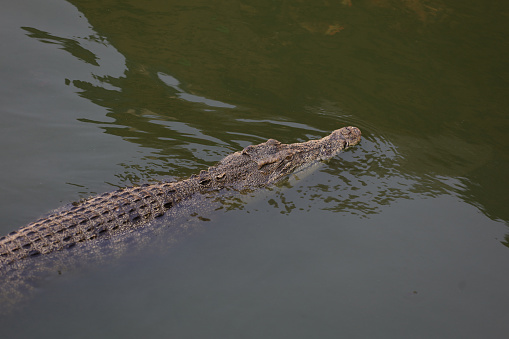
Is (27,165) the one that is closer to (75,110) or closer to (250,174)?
(75,110)

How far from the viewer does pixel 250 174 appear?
6.67m

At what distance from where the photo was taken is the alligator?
17.1 feet

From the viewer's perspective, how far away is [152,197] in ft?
19.2

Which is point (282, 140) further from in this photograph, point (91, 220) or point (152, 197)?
point (91, 220)

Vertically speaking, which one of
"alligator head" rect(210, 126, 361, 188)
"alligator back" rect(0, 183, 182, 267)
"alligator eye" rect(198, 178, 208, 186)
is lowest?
"alligator back" rect(0, 183, 182, 267)

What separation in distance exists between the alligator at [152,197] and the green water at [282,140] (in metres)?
0.30

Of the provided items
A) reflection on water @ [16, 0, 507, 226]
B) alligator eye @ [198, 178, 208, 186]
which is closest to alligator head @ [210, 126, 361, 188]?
alligator eye @ [198, 178, 208, 186]

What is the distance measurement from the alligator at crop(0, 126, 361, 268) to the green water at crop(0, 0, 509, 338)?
305mm

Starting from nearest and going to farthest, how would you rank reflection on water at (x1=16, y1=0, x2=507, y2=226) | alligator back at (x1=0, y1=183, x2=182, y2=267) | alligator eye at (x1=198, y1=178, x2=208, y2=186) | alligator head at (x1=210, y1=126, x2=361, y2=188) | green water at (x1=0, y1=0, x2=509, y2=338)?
green water at (x1=0, y1=0, x2=509, y2=338)
alligator back at (x1=0, y1=183, x2=182, y2=267)
alligator eye at (x1=198, y1=178, x2=208, y2=186)
alligator head at (x1=210, y1=126, x2=361, y2=188)
reflection on water at (x1=16, y1=0, x2=507, y2=226)

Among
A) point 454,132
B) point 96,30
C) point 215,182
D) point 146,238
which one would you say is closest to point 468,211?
point 454,132

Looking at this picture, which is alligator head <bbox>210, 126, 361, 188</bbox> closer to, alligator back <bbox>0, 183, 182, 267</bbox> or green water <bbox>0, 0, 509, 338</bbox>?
green water <bbox>0, 0, 509, 338</bbox>

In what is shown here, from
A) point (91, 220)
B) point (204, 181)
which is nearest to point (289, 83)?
point (204, 181)

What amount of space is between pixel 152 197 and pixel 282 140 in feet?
8.09

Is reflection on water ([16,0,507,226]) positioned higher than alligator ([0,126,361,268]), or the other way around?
reflection on water ([16,0,507,226])
